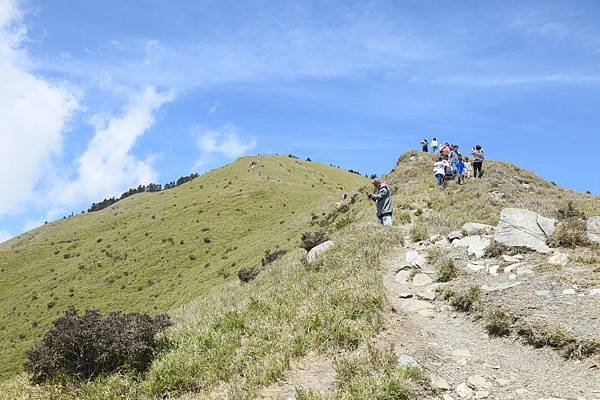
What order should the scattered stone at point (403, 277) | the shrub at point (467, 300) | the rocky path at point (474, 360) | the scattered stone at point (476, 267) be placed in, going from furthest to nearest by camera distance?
the scattered stone at point (403, 277)
the scattered stone at point (476, 267)
the shrub at point (467, 300)
the rocky path at point (474, 360)

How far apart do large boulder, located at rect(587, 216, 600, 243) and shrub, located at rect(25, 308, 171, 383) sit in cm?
1293

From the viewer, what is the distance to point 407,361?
8422 mm

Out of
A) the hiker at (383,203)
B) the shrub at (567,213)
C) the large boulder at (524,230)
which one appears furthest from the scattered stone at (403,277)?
the shrub at (567,213)

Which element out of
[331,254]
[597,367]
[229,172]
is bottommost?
[597,367]

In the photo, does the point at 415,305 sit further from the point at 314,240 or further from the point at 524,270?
the point at 314,240

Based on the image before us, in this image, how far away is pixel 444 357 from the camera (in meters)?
8.76

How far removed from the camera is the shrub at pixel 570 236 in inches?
543

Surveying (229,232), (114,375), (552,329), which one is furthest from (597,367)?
(229,232)

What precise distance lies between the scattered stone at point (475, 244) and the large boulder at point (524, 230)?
1.75 feet

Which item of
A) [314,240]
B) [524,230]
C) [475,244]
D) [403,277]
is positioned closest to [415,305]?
[403,277]

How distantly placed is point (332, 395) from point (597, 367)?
14.5 ft

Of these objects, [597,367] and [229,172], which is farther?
[229,172]

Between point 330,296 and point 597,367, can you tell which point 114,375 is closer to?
point 330,296

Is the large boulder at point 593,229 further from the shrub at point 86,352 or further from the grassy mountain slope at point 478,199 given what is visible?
the shrub at point 86,352
